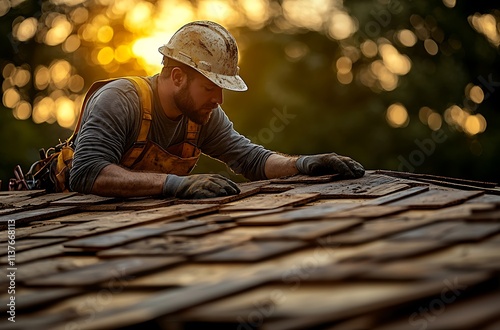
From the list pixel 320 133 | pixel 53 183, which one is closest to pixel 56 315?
pixel 53 183

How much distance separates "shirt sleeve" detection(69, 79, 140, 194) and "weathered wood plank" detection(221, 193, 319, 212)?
1024 mm

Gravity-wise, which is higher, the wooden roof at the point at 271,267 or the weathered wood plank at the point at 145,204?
the weathered wood plank at the point at 145,204

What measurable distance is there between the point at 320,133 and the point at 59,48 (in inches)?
310

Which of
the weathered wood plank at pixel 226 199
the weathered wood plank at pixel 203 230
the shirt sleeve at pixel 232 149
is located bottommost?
the weathered wood plank at pixel 203 230

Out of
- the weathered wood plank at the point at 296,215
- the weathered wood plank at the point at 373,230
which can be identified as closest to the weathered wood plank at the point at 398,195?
the weathered wood plank at the point at 296,215

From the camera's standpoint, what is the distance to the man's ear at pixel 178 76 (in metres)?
4.31

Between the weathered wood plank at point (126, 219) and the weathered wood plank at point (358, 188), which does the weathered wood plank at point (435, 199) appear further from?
the weathered wood plank at point (126, 219)

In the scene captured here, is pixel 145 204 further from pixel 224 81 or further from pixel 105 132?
pixel 224 81

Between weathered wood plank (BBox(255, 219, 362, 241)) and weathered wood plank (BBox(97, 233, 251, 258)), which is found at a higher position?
weathered wood plank (BBox(255, 219, 362, 241))

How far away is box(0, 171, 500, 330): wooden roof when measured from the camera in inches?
54.6

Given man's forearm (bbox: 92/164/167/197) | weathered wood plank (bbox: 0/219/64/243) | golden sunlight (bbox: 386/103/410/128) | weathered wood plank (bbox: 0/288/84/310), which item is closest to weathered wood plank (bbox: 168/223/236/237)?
weathered wood plank (bbox: 0/288/84/310)

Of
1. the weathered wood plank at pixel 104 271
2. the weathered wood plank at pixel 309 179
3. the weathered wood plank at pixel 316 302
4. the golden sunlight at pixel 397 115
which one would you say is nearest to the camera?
the weathered wood plank at pixel 316 302

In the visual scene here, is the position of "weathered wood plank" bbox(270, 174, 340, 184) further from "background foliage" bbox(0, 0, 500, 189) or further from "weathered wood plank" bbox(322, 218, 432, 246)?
"background foliage" bbox(0, 0, 500, 189)

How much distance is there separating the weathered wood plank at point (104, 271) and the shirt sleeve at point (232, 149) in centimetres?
280
